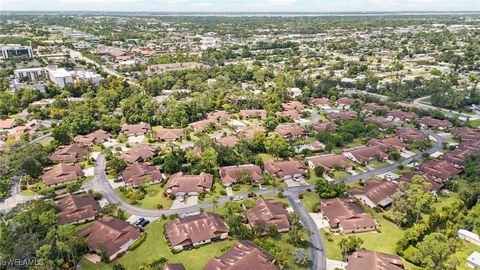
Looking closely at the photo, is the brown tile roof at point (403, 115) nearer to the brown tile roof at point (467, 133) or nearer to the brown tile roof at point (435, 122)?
the brown tile roof at point (435, 122)

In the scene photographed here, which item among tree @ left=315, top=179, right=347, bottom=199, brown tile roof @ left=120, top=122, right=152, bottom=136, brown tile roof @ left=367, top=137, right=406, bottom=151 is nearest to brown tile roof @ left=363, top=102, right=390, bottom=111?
brown tile roof @ left=367, top=137, right=406, bottom=151

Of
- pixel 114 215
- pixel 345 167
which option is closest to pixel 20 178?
pixel 114 215

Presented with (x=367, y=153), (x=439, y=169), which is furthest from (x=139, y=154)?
(x=439, y=169)

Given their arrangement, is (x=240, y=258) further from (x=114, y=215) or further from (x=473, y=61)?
(x=473, y=61)

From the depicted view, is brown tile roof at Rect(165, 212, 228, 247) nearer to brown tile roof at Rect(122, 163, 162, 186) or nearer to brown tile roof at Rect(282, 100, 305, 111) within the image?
brown tile roof at Rect(122, 163, 162, 186)

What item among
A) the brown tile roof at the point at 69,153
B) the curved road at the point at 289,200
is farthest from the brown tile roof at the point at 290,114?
the brown tile roof at the point at 69,153
